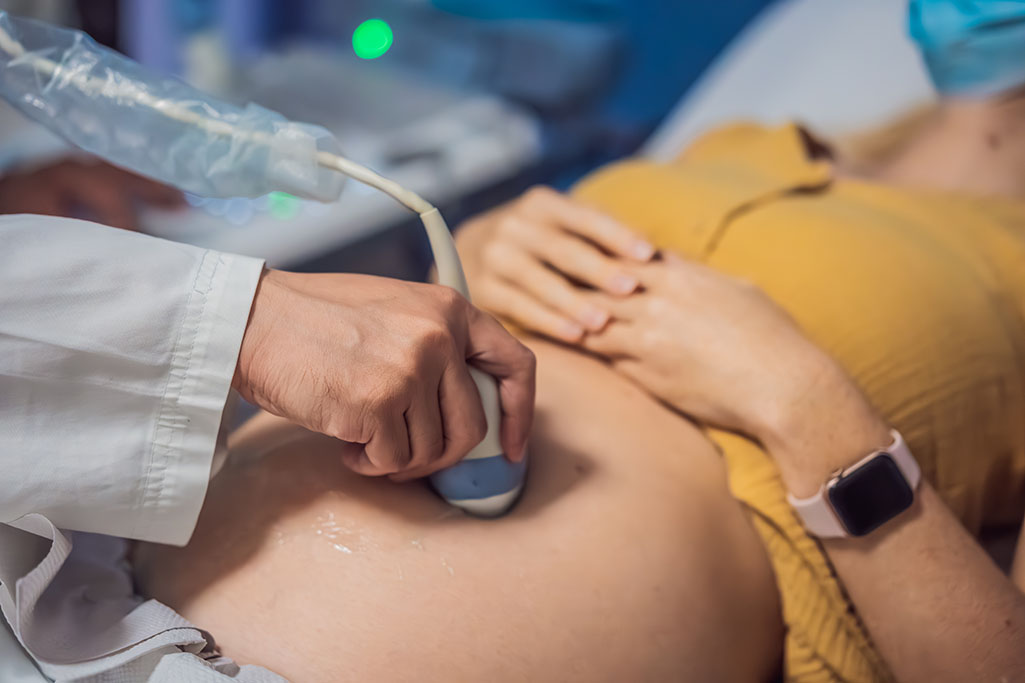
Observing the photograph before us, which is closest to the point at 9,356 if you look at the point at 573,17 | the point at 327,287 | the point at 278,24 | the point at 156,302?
the point at 156,302

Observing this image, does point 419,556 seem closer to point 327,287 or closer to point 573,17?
point 327,287

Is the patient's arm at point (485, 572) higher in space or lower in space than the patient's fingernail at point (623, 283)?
lower

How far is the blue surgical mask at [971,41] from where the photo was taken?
2.53ft

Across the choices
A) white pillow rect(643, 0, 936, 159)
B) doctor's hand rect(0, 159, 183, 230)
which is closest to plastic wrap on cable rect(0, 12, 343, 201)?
doctor's hand rect(0, 159, 183, 230)

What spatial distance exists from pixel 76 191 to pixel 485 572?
96 centimetres

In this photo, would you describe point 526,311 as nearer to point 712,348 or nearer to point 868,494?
point 712,348

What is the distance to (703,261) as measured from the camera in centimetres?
85

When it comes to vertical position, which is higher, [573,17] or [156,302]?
[156,302]

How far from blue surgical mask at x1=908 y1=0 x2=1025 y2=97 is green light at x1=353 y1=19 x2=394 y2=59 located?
1377 millimetres

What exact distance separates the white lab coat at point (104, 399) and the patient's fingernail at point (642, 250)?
0.37 m

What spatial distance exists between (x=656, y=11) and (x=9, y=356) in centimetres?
170

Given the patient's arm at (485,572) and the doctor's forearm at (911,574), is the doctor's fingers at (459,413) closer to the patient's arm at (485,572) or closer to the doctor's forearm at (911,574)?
the patient's arm at (485,572)

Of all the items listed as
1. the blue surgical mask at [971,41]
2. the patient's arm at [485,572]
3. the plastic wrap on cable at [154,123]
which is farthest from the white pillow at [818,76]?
the plastic wrap on cable at [154,123]

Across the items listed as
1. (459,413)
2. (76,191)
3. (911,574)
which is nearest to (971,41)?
(911,574)
